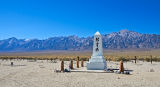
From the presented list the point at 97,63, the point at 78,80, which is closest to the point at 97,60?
the point at 97,63

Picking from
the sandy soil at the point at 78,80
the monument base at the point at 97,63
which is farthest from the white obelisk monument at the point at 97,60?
the sandy soil at the point at 78,80

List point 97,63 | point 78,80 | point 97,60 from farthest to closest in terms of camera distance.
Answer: point 97,60
point 97,63
point 78,80

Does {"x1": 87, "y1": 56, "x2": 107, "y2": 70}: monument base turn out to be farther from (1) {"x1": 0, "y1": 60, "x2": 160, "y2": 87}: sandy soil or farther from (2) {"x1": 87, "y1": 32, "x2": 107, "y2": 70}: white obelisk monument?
(1) {"x1": 0, "y1": 60, "x2": 160, "y2": 87}: sandy soil

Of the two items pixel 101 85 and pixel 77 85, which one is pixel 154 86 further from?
pixel 77 85

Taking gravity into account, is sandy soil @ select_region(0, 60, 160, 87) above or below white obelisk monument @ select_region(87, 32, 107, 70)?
below

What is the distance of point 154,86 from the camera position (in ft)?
42.1

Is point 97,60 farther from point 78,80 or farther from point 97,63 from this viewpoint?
point 78,80

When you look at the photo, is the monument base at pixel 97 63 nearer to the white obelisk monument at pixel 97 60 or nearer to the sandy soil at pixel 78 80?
the white obelisk monument at pixel 97 60

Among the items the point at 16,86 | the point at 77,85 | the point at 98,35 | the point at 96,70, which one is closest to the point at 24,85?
the point at 16,86

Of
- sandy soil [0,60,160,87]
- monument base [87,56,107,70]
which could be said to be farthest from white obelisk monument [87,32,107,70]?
sandy soil [0,60,160,87]

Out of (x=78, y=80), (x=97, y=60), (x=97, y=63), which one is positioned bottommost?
(x=78, y=80)

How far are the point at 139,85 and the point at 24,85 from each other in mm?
6874

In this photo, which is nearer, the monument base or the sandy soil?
the sandy soil

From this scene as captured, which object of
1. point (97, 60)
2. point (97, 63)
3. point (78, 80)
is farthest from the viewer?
point (97, 60)
